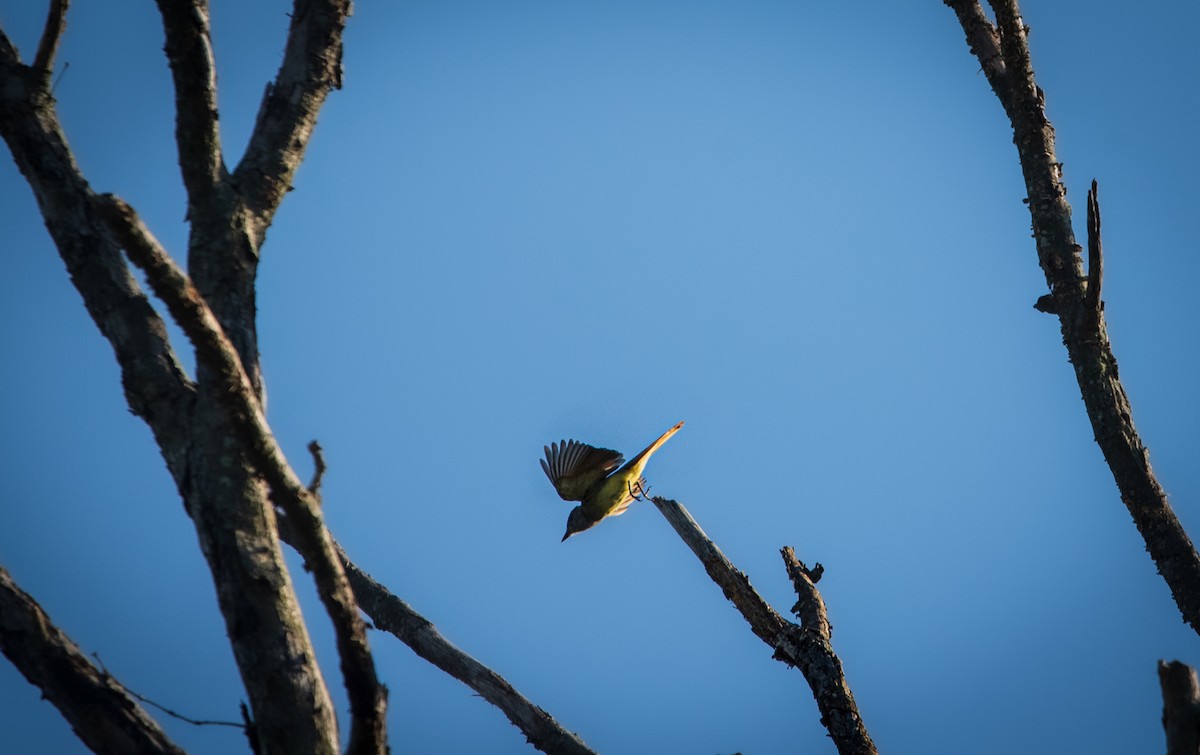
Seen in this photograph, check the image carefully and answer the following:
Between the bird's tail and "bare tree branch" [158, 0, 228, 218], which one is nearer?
"bare tree branch" [158, 0, 228, 218]

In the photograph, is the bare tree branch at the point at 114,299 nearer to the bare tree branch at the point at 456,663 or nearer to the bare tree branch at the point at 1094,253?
the bare tree branch at the point at 456,663

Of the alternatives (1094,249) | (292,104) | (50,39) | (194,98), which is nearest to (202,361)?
(194,98)

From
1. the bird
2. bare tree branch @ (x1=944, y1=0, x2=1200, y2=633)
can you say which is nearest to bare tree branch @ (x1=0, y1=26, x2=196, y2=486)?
bare tree branch @ (x1=944, y1=0, x2=1200, y2=633)

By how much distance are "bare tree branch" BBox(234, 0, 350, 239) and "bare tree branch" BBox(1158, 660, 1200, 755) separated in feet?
11.6

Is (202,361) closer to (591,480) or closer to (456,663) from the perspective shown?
(456,663)

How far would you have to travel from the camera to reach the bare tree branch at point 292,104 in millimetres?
3914

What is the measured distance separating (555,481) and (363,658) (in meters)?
7.47

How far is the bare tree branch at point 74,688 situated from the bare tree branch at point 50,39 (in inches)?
75.8

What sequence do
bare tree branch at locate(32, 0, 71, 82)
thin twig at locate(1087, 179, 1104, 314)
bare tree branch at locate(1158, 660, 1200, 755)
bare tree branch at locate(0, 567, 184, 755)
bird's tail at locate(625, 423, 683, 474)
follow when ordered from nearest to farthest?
bare tree branch at locate(1158, 660, 1200, 755)
bare tree branch at locate(0, 567, 184, 755)
bare tree branch at locate(32, 0, 71, 82)
thin twig at locate(1087, 179, 1104, 314)
bird's tail at locate(625, 423, 683, 474)

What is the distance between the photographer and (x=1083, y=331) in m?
5.16

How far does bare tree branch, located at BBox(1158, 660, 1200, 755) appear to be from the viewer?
3178mm

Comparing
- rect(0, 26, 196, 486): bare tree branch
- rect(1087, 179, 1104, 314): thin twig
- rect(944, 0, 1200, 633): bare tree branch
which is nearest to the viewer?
rect(0, 26, 196, 486): bare tree branch

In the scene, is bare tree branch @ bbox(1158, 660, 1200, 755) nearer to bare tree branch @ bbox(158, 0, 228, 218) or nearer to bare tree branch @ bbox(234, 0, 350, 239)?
bare tree branch @ bbox(234, 0, 350, 239)

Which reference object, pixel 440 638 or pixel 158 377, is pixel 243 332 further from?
pixel 440 638
